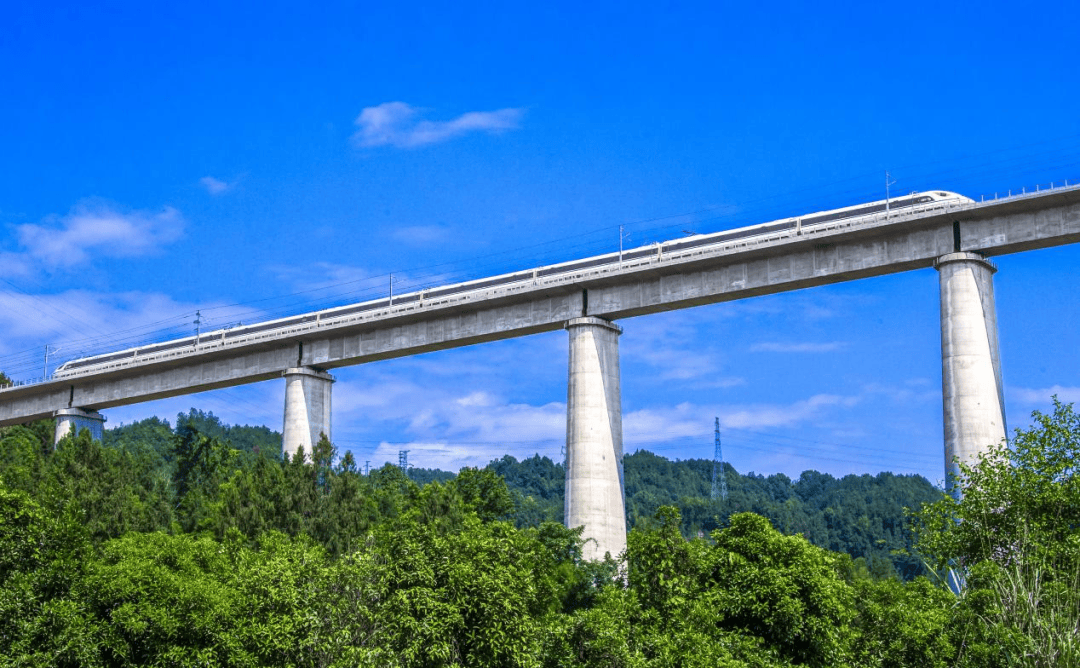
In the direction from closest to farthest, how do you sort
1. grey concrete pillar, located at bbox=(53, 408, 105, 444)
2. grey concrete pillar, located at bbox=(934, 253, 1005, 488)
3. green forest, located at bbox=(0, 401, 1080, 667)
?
green forest, located at bbox=(0, 401, 1080, 667)
grey concrete pillar, located at bbox=(934, 253, 1005, 488)
grey concrete pillar, located at bbox=(53, 408, 105, 444)

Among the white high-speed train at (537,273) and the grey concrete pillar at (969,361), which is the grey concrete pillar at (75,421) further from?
the grey concrete pillar at (969,361)

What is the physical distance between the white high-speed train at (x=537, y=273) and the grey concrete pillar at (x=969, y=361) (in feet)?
10.7

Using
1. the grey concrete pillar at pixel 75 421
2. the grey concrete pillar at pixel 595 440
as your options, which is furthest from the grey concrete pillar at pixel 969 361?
the grey concrete pillar at pixel 75 421

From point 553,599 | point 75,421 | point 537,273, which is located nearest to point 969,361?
point 553,599

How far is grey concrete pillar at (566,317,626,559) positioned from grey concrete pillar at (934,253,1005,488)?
657 inches

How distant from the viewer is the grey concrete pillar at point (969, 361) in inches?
1927

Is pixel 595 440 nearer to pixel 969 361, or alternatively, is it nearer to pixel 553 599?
pixel 969 361

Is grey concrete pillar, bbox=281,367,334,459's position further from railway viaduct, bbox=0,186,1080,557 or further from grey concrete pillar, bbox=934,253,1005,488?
grey concrete pillar, bbox=934,253,1005,488

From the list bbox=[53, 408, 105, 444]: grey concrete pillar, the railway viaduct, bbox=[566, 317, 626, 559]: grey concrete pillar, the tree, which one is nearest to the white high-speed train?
the railway viaduct

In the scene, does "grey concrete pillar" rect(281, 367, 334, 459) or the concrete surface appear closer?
the concrete surface

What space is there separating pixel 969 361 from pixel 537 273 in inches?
968

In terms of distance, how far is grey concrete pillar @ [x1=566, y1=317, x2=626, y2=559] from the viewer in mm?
58500

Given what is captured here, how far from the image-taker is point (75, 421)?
85.9 m

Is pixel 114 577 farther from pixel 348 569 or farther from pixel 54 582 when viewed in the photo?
pixel 348 569
